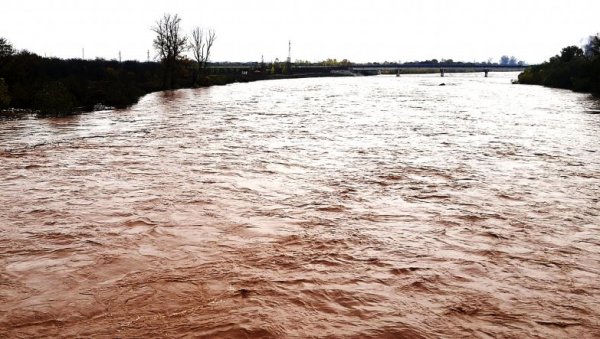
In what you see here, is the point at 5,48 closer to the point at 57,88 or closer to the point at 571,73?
the point at 57,88

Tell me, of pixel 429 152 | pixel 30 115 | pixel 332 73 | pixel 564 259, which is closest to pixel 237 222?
pixel 564 259

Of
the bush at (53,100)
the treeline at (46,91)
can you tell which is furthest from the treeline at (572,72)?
the bush at (53,100)

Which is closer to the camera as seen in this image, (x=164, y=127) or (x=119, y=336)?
(x=119, y=336)

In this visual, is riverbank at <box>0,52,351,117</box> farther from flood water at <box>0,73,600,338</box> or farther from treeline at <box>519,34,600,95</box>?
treeline at <box>519,34,600,95</box>

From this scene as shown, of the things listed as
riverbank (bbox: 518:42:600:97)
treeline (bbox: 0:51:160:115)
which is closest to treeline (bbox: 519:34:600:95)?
riverbank (bbox: 518:42:600:97)

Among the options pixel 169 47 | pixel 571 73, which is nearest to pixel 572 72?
pixel 571 73

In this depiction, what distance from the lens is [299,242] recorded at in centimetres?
665

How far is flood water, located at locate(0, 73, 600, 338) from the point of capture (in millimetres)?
4586

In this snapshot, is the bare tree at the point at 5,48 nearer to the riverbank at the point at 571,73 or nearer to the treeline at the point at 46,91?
the treeline at the point at 46,91

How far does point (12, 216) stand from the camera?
7.66 metres

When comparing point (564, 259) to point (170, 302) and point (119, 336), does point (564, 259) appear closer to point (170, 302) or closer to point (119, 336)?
point (170, 302)

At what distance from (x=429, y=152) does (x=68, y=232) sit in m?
11.2

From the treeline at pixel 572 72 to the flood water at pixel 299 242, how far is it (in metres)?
36.0

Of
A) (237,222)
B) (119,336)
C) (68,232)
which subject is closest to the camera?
(119,336)
